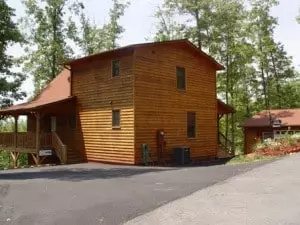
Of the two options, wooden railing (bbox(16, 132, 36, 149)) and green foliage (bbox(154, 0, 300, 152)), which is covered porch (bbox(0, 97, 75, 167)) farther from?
green foliage (bbox(154, 0, 300, 152))

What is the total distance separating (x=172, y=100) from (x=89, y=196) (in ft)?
44.2

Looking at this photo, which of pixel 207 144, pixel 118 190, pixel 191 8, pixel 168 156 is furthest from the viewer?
pixel 191 8

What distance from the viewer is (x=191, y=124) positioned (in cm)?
2566

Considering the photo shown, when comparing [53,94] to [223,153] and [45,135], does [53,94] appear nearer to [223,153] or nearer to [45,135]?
[45,135]

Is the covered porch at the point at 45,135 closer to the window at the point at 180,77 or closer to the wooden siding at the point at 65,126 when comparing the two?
the wooden siding at the point at 65,126

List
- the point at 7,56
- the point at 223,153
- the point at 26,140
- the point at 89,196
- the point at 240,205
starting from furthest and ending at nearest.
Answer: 1. the point at 223,153
2. the point at 26,140
3. the point at 7,56
4. the point at 89,196
5. the point at 240,205

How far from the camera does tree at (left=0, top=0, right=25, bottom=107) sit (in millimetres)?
18400

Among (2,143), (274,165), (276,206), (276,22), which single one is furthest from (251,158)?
(276,22)

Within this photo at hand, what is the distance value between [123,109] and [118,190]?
10.1 metres

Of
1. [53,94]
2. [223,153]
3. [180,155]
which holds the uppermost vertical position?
[53,94]

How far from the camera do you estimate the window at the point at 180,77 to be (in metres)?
24.9

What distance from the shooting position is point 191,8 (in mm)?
38531

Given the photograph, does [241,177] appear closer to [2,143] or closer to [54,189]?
[54,189]

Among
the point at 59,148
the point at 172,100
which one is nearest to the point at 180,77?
the point at 172,100
